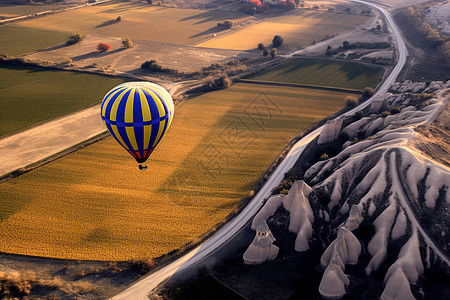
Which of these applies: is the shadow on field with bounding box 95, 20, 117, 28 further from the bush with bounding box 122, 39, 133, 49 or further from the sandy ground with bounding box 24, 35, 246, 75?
the bush with bounding box 122, 39, 133, 49

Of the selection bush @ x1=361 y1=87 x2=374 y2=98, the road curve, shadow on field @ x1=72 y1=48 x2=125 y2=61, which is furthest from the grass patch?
bush @ x1=361 y1=87 x2=374 y2=98

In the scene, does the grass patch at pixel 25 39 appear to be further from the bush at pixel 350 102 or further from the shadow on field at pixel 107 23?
the bush at pixel 350 102

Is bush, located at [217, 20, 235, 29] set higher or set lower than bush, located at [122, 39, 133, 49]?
higher

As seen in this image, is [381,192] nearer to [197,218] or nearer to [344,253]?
[344,253]

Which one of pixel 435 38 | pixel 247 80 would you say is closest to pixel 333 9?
pixel 435 38

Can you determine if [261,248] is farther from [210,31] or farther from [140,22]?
[140,22]

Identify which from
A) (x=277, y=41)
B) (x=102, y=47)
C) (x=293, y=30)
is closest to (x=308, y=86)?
(x=277, y=41)

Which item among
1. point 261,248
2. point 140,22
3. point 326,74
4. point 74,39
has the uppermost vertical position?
point 140,22
